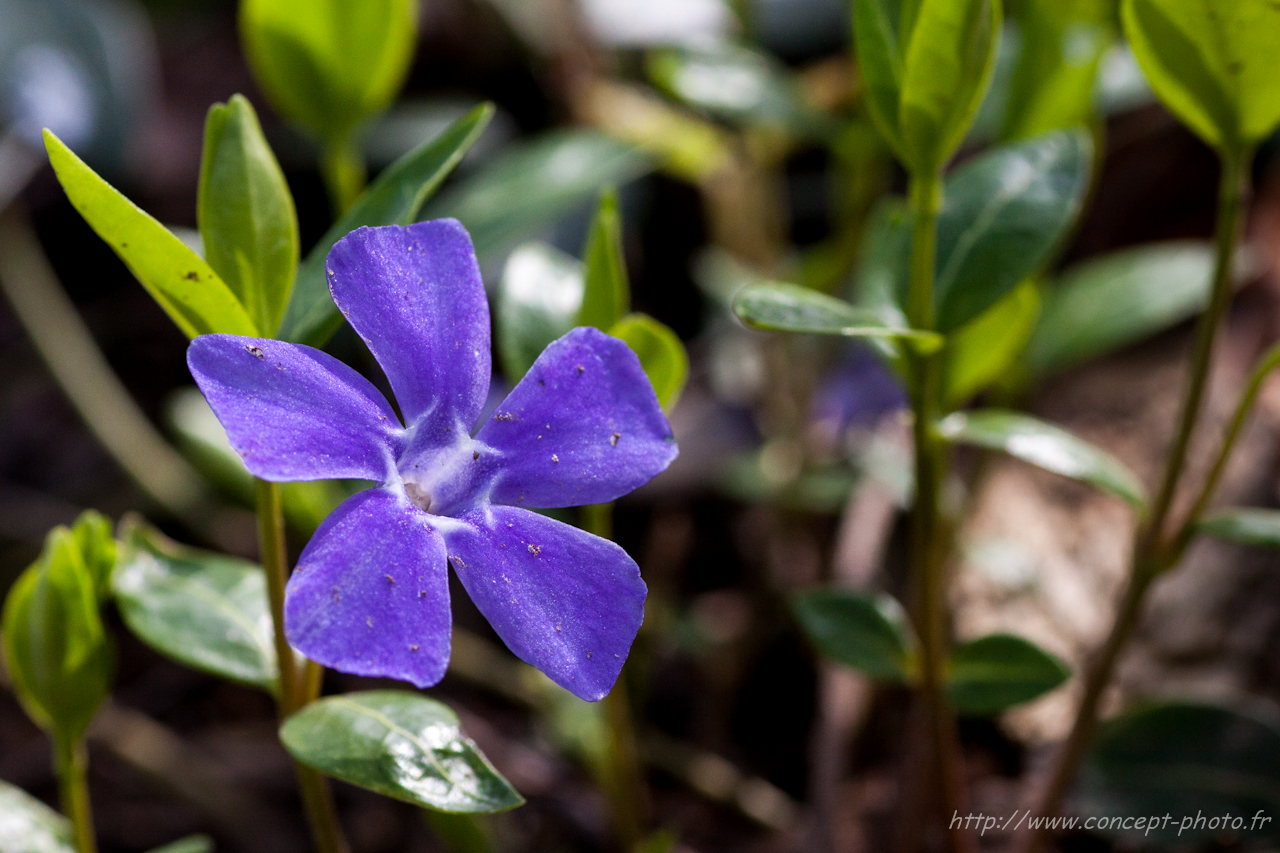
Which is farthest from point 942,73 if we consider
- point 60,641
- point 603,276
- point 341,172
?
point 60,641

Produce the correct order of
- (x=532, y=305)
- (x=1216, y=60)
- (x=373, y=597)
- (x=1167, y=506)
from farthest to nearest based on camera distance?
(x=532, y=305), (x=1167, y=506), (x=1216, y=60), (x=373, y=597)

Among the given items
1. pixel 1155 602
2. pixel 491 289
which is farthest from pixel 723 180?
pixel 1155 602

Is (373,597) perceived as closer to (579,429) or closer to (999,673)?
(579,429)

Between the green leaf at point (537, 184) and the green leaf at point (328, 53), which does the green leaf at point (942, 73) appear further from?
the green leaf at point (328, 53)

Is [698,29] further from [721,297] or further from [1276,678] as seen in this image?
[1276,678]

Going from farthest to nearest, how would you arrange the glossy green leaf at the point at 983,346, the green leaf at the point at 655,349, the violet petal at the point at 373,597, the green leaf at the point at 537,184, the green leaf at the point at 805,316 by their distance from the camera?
1. the green leaf at the point at 537,184
2. the glossy green leaf at the point at 983,346
3. the green leaf at the point at 655,349
4. the green leaf at the point at 805,316
5. the violet petal at the point at 373,597

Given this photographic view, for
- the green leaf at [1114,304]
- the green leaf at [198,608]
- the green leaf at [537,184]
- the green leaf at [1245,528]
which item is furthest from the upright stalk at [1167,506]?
the green leaf at [198,608]
